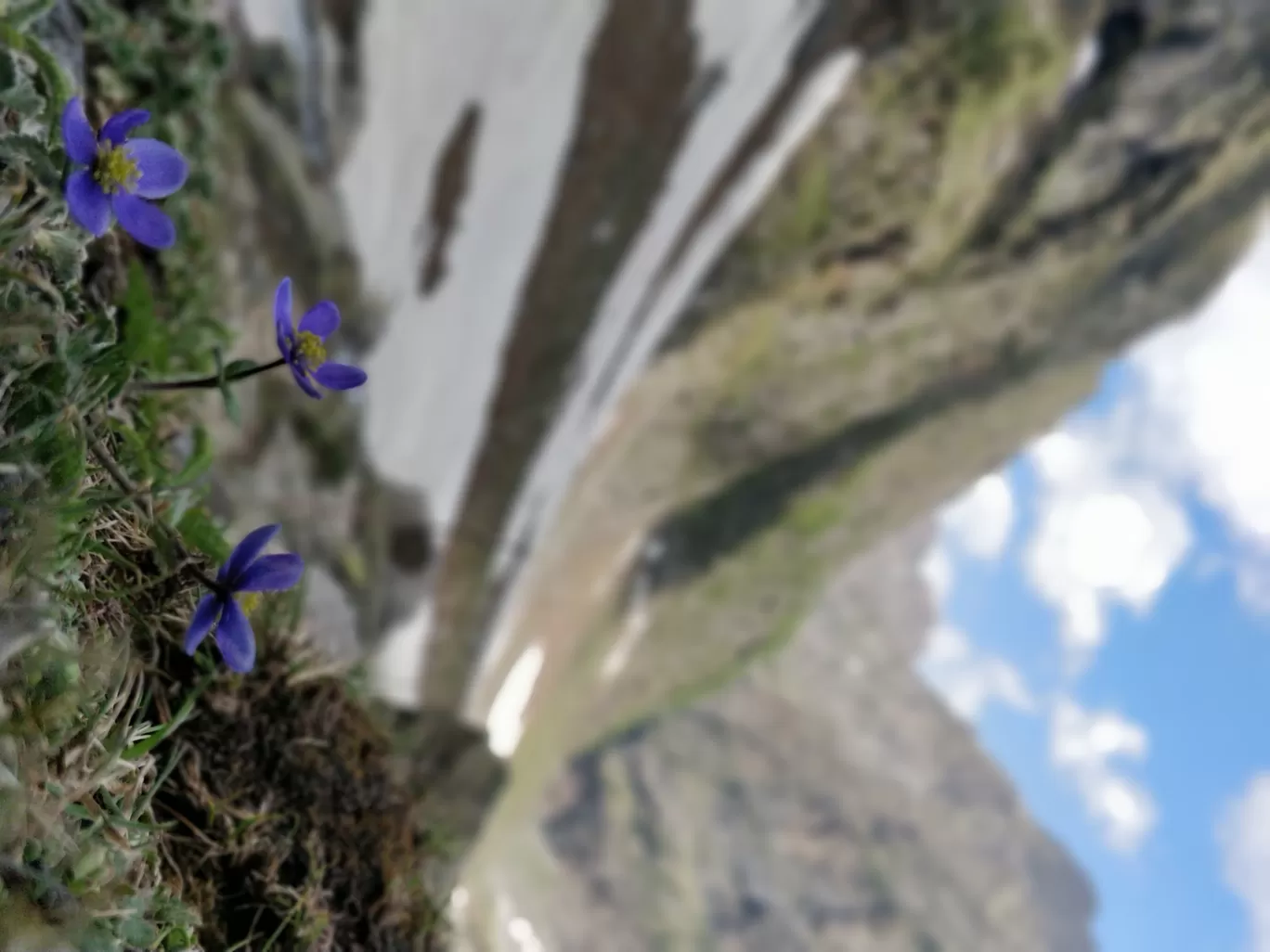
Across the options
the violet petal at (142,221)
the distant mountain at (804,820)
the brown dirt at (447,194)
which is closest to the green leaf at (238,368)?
the violet petal at (142,221)

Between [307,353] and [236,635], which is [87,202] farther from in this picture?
[236,635]

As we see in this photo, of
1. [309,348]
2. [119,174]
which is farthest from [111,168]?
[309,348]

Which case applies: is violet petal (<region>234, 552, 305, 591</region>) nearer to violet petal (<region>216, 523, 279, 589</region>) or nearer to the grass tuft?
violet petal (<region>216, 523, 279, 589</region>)

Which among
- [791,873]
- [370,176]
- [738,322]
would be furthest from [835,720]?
[370,176]

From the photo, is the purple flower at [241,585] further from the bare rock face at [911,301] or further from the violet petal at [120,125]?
the bare rock face at [911,301]

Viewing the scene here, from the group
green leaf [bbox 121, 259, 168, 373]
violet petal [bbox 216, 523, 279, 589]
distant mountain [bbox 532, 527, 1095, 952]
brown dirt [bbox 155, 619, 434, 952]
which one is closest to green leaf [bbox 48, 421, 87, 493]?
violet petal [bbox 216, 523, 279, 589]

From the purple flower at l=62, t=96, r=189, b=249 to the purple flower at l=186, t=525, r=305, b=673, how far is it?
420 millimetres

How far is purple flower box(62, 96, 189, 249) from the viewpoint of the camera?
1.07 m

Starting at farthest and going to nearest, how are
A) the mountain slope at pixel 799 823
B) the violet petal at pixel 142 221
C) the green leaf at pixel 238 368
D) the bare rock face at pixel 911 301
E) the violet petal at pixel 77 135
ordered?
1. the mountain slope at pixel 799 823
2. the bare rock face at pixel 911 301
3. the green leaf at pixel 238 368
4. the violet petal at pixel 142 221
5. the violet petal at pixel 77 135

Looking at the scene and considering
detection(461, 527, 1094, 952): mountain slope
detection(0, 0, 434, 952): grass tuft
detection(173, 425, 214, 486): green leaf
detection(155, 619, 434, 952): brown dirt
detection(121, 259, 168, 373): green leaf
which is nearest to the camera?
detection(0, 0, 434, 952): grass tuft

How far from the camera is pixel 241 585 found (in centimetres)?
114

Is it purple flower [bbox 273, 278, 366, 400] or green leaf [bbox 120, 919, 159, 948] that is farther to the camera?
purple flower [bbox 273, 278, 366, 400]

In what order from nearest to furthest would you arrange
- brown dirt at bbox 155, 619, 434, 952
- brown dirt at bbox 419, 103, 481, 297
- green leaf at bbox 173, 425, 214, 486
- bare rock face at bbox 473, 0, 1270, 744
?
brown dirt at bbox 155, 619, 434, 952, green leaf at bbox 173, 425, 214, 486, brown dirt at bbox 419, 103, 481, 297, bare rock face at bbox 473, 0, 1270, 744

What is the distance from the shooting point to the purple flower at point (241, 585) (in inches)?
44.4
